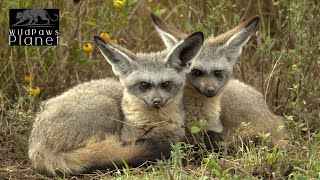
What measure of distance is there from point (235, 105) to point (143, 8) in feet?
11.7

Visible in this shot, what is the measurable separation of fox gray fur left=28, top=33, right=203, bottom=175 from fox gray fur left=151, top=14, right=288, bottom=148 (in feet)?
0.99

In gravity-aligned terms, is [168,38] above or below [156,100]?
above

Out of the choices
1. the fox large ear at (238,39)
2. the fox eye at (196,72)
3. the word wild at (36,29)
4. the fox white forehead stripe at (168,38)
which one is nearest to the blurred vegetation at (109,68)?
the word wild at (36,29)

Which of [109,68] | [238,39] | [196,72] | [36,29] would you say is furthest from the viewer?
[109,68]

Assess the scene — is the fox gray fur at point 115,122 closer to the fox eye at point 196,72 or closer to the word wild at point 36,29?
the fox eye at point 196,72

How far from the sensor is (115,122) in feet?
20.1

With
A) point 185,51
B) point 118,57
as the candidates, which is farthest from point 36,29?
point 185,51

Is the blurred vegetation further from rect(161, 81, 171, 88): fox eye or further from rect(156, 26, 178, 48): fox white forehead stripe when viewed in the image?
rect(161, 81, 171, 88): fox eye

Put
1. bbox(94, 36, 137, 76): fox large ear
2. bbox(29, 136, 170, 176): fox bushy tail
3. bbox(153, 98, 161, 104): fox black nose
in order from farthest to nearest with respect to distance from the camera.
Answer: bbox(94, 36, 137, 76): fox large ear, bbox(153, 98, 161, 104): fox black nose, bbox(29, 136, 170, 176): fox bushy tail

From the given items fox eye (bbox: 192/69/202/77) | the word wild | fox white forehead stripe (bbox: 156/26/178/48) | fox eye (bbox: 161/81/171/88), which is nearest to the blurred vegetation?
the word wild

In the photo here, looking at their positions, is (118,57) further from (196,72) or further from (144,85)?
(196,72)

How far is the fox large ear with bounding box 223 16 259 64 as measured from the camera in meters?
6.50

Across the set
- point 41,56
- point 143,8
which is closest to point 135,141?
point 41,56

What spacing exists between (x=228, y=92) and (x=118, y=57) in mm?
1347
